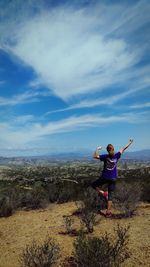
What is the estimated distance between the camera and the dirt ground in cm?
697

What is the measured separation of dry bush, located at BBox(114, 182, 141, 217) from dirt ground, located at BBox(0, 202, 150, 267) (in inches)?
12.1

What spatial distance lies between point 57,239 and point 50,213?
Result: 4.34 m

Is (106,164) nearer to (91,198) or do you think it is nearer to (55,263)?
(91,198)

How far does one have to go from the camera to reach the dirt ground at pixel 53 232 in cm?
697

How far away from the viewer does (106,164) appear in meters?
9.85

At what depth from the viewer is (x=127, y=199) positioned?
11.0m

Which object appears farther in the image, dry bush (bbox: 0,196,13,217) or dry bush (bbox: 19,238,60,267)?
dry bush (bbox: 0,196,13,217)

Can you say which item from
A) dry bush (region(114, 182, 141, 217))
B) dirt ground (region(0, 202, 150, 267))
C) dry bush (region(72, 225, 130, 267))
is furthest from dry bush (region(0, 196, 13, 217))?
dry bush (region(72, 225, 130, 267))

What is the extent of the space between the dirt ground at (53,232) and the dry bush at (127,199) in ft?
1.01

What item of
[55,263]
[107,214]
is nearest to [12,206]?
[107,214]

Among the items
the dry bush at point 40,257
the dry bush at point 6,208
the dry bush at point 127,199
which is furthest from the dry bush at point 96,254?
the dry bush at point 6,208

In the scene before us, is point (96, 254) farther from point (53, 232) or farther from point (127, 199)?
point (127, 199)

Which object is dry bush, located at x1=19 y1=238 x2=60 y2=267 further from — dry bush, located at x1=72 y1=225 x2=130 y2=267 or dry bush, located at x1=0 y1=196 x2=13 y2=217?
dry bush, located at x1=0 y1=196 x2=13 y2=217

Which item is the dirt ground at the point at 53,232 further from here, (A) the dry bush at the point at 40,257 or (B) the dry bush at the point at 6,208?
(A) the dry bush at the point at 40,257
